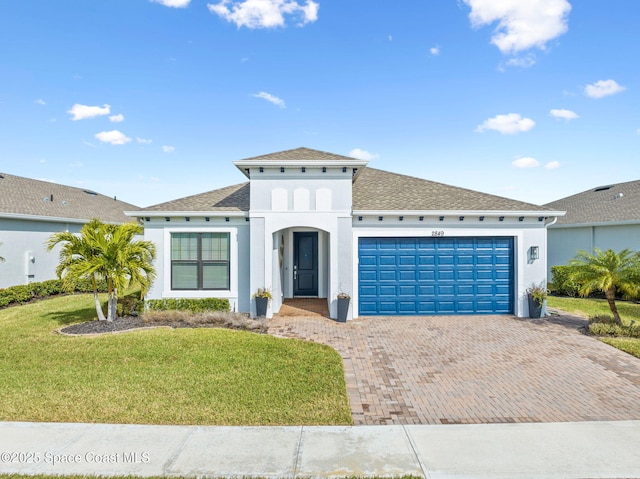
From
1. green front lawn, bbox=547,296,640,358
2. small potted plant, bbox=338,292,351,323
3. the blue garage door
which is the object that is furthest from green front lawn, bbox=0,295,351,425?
green front lawn, bbox=547,296,640,358

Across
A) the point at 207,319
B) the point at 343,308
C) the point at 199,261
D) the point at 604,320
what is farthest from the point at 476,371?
the point at 199,261

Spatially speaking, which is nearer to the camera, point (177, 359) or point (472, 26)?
point (177, 359)

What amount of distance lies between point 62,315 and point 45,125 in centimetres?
1121

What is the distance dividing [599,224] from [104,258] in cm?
2064

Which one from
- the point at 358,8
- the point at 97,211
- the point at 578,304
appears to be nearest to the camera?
the point at 358,8

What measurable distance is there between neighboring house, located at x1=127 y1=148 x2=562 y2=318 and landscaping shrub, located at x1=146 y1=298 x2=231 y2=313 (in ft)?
0.84

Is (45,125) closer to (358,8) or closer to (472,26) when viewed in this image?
(358,8)

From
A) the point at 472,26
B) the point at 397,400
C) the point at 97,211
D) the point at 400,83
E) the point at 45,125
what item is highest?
the point at 472,26

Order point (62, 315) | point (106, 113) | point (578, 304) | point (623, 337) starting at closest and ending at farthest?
1. point (623, 337)
2. point (62, 315)
3. point (578, 304)
4. point (106, 113)

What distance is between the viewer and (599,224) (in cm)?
1638

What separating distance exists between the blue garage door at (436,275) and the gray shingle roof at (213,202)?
4638 millimetres

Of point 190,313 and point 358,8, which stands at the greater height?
point 358,8

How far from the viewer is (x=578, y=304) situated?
13.8m

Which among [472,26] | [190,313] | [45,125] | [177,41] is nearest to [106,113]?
[45,125]
